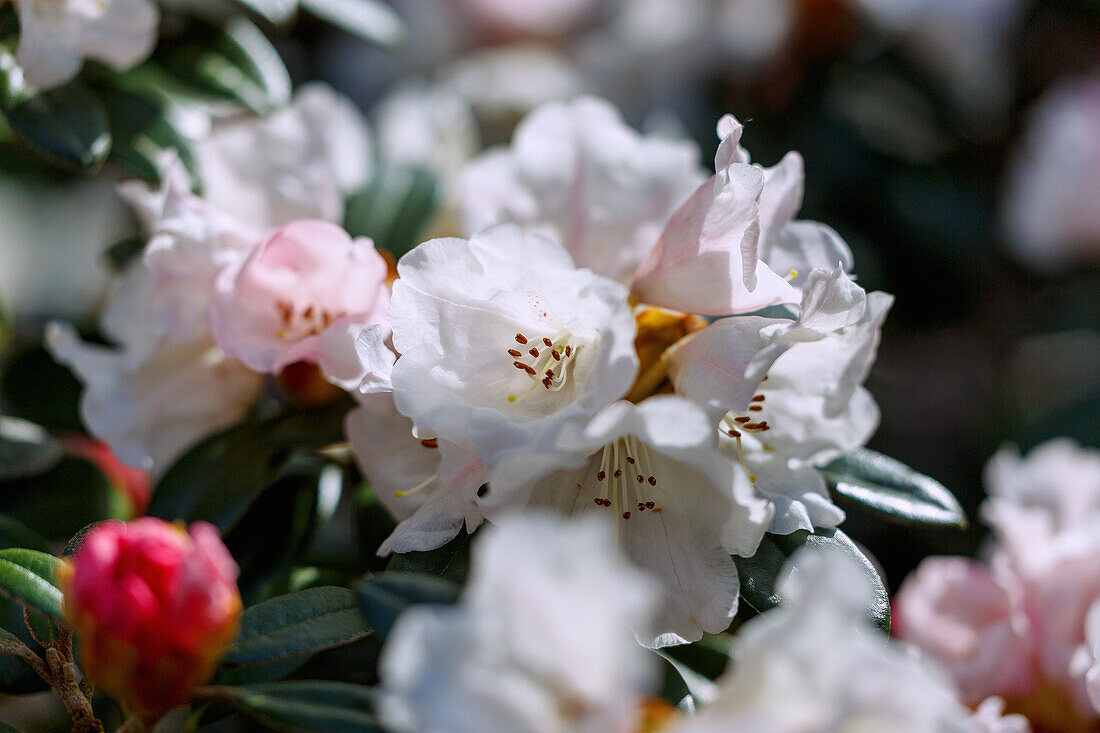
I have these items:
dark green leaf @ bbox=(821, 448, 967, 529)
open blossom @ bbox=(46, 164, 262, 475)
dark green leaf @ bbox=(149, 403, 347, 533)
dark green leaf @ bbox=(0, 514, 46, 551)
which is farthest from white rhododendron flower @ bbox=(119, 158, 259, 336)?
dark green leaf @ bbox=(821, 448, 967, 529)

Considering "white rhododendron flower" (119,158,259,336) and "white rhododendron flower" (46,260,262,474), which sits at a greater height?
"white rhododendron flower" (119,158,259,336)

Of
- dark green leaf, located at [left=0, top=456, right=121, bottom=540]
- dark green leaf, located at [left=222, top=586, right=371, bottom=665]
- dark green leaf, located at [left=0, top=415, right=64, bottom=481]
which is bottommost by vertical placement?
dark green leaf, located at [left=0, top=456, right=121, bottom=540]

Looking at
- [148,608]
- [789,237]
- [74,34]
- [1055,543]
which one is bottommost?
[1055,543]

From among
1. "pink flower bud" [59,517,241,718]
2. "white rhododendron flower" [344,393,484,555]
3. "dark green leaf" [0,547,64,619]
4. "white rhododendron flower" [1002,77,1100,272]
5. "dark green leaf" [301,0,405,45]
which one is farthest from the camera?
"white rhododendron flower" [1002,77,1100,272]

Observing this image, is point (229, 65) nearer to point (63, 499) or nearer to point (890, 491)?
point (63, 499)

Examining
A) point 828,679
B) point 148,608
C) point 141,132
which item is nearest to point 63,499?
point 141,132

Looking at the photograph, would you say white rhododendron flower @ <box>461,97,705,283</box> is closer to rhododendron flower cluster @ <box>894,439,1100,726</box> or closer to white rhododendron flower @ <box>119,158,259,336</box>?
white rhododendron flower @ <box>119,158,259,336</box>

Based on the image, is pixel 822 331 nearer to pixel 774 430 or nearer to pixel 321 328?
pixel 774 430
